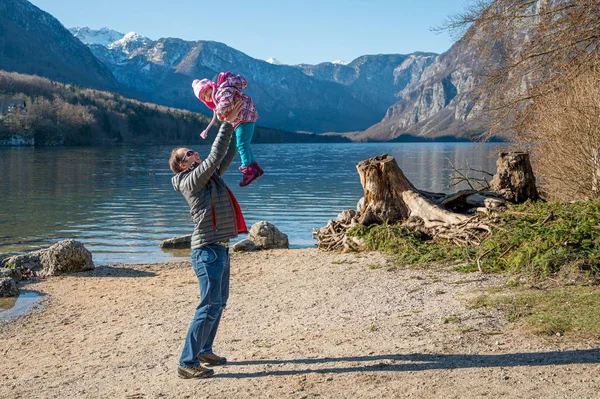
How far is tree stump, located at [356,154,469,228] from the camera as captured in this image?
15.4m

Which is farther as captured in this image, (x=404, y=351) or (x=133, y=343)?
(x=133, y=343)

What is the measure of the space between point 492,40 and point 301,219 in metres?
17.1

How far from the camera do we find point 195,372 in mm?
6570

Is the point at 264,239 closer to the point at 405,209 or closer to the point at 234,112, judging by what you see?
the point at 405,209

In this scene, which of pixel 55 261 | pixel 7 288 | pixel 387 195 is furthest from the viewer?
pixel 55 261

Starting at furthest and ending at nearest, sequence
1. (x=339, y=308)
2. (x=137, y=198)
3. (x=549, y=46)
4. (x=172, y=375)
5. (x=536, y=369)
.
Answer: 1. (x=137, y=198)
2. (x=549, y=46)
3. (x=339, y=308)
4. (x=172, y=375)
5. (x=536, y=369)

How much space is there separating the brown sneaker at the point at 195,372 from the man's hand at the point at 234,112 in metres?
2.64

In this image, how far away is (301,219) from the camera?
31703 mm

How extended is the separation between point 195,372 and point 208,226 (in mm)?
1580

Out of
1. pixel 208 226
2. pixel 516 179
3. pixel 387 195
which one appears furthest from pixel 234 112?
pixel 516 179

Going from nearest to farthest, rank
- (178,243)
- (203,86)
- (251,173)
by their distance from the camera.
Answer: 1. (203,86)
2. (251,173)
3. (178,243)

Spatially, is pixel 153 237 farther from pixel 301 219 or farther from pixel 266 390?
pixel 266 390

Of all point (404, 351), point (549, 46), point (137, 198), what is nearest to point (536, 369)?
point (404, 351)

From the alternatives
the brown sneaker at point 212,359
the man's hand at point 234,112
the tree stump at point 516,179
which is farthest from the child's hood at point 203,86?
the tree stump at point 516,179
